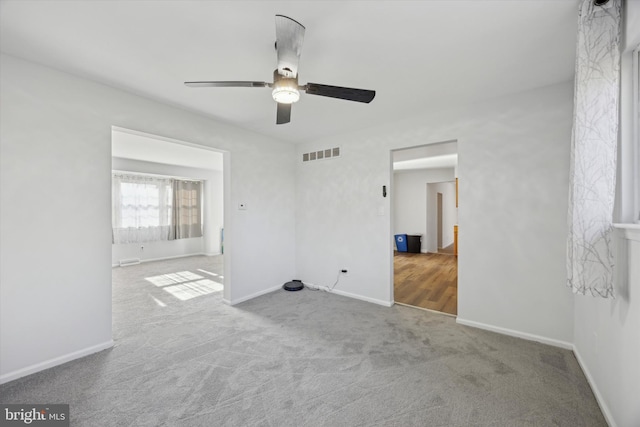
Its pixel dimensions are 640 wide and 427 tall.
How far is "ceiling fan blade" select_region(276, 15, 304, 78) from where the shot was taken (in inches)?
57.6

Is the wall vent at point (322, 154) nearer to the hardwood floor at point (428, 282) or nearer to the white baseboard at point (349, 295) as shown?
the white baseboard at point (349, 295)

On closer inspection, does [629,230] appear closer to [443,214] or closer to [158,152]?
[158,152]

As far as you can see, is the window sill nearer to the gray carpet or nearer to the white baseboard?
the gray carpet

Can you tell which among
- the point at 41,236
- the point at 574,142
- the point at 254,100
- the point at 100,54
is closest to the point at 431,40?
the point at 574,142

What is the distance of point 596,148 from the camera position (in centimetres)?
143

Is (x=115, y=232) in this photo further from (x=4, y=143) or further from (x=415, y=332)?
(x=415, y=332)

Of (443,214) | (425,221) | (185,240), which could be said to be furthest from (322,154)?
(443,214)

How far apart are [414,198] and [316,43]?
651 centimetres

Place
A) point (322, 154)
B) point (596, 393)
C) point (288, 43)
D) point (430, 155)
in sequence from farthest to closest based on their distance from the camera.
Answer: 1. point (430, 155)
2. point (322, 154)
3. point (596, 393)
4. point (288, 43)

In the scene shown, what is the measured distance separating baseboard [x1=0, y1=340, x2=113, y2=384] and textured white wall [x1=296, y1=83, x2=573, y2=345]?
116 inches

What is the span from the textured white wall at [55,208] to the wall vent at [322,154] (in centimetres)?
202

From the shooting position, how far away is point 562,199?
2.37 meters

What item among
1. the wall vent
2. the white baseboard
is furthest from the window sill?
the wall vent

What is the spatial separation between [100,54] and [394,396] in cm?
325
